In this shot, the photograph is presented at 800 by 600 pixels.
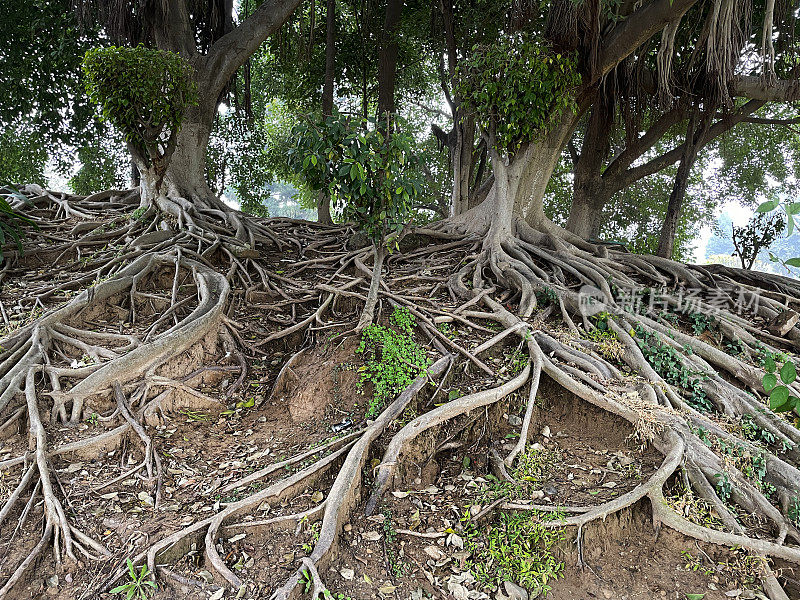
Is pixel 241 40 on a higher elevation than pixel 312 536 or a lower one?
higher

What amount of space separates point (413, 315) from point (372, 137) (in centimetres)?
143

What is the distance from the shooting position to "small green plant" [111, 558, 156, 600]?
229 cm

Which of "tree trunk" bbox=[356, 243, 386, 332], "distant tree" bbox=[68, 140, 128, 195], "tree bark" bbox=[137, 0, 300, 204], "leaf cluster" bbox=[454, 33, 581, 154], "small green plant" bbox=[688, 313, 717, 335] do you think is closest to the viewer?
"tree trunk" bbox=[356, 243, 386, 332]

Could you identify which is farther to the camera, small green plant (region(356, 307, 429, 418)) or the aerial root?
small green plant (region(356, 307, 429, 418))

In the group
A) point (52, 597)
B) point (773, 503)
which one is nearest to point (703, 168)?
point (773, 503)

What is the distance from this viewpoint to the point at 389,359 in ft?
12.1

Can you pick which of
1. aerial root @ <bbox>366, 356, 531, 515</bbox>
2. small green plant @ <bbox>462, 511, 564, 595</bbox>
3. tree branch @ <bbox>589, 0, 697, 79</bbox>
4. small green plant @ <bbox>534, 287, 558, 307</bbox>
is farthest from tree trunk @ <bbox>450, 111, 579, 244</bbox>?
small green plant @ <bbox>462, 511, 564, 595</bbox>

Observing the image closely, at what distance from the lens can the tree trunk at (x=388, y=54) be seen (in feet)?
26.0

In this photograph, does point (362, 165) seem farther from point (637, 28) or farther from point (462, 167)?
point (462, 167)

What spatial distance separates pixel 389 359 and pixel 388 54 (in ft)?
20.2

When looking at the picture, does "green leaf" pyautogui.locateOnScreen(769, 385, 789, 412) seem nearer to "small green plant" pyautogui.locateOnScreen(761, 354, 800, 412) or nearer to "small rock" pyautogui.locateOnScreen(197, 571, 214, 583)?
"small green plant" pyautogui.locateOnScreen(761, 354, 800, 412)

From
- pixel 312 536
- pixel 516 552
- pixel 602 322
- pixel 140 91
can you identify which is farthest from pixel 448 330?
pixel 140 91

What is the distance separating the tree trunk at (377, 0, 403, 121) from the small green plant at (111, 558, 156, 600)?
6927 mm

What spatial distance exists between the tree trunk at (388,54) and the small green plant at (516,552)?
21.5 feet
